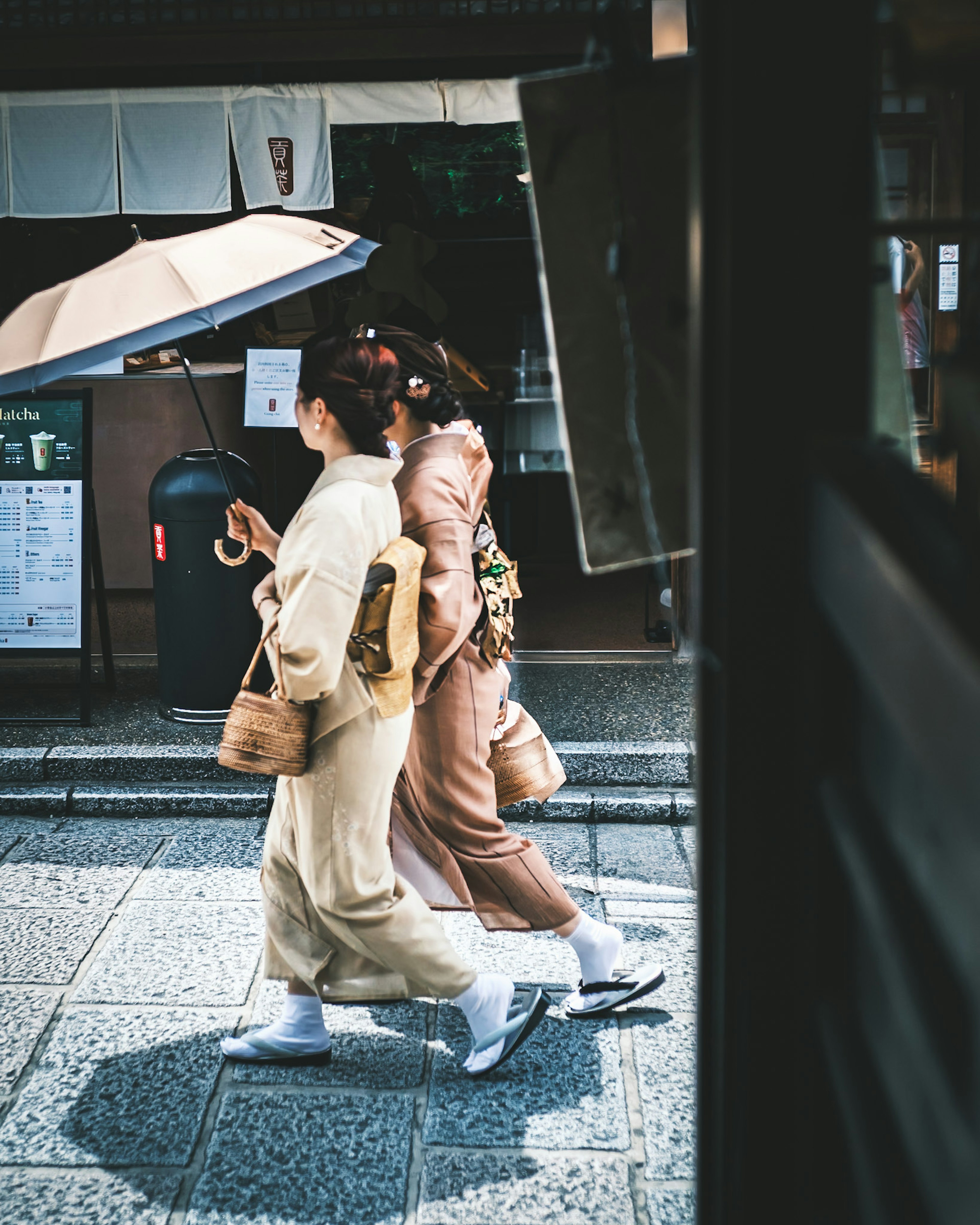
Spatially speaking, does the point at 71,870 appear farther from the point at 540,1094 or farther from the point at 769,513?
the point at 769,513

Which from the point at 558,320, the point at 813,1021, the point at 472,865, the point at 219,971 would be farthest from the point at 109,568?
the point at 813,1021

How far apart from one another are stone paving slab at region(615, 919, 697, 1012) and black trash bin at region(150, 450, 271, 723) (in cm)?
283

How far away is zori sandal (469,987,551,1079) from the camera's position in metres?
3.49

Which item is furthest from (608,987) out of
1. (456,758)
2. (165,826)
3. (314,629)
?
(165,826)

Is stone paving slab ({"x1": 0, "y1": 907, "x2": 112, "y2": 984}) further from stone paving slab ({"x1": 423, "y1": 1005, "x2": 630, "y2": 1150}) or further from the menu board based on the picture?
the menu board

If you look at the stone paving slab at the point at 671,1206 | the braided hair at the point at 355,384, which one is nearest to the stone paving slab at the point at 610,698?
the braided hair at the point at 355,384

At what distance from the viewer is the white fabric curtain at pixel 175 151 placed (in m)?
7.24

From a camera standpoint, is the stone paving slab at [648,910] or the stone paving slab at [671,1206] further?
the stone paving slab at [648,910]

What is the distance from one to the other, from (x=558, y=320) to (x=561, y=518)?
8.81 meters

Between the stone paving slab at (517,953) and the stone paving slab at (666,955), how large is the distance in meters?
0.21

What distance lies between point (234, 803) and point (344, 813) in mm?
2589

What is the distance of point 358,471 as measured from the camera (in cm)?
336

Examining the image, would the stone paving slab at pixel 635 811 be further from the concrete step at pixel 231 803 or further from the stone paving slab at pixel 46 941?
the stone paving slab at pixel 46 941

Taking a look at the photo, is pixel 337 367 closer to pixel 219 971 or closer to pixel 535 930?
pixel 535 930
